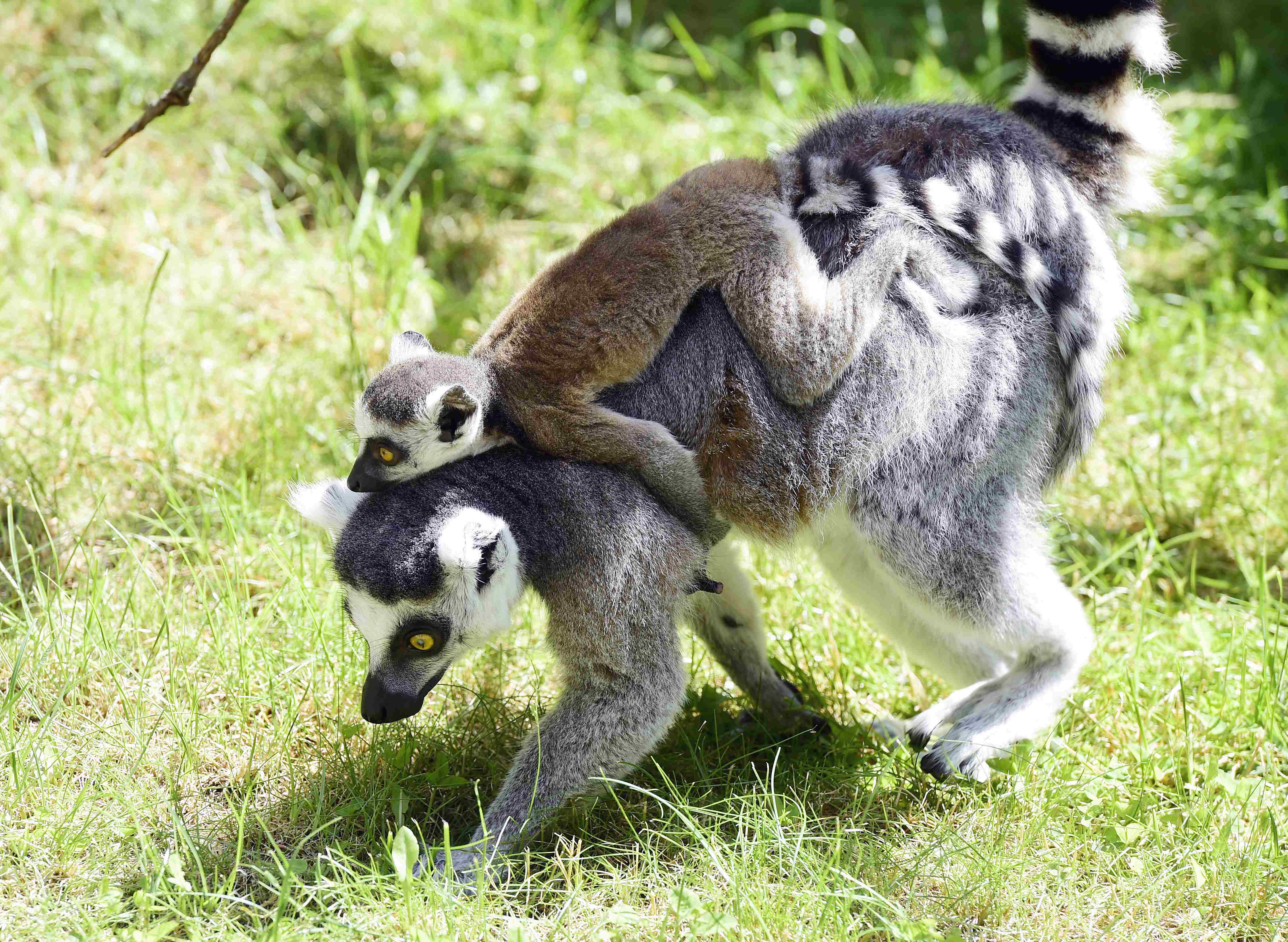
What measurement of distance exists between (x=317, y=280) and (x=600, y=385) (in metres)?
2.74

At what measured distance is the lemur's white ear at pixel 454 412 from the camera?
117 inches

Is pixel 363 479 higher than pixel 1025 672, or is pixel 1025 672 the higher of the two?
pixel 363 479

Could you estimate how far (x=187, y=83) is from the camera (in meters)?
3.34

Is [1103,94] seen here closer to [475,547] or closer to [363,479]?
[475,547]

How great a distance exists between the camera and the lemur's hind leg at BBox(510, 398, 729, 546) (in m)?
3.10

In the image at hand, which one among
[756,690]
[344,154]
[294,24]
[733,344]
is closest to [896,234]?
[733,344]

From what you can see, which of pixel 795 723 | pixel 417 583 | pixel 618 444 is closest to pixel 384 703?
pixel 417 583

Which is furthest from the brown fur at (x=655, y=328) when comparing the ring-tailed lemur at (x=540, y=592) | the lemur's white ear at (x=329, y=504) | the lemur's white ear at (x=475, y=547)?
the lemur's white ear at (x=329, y=504)

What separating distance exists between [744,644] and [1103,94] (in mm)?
1948

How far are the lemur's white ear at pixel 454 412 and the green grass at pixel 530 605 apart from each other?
95cm

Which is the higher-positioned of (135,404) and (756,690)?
(135,404)

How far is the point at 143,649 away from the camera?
144 inches

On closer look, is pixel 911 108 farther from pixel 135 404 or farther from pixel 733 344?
pixel 135 404

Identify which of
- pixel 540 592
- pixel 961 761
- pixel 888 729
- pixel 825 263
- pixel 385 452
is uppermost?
pixel 825 263
